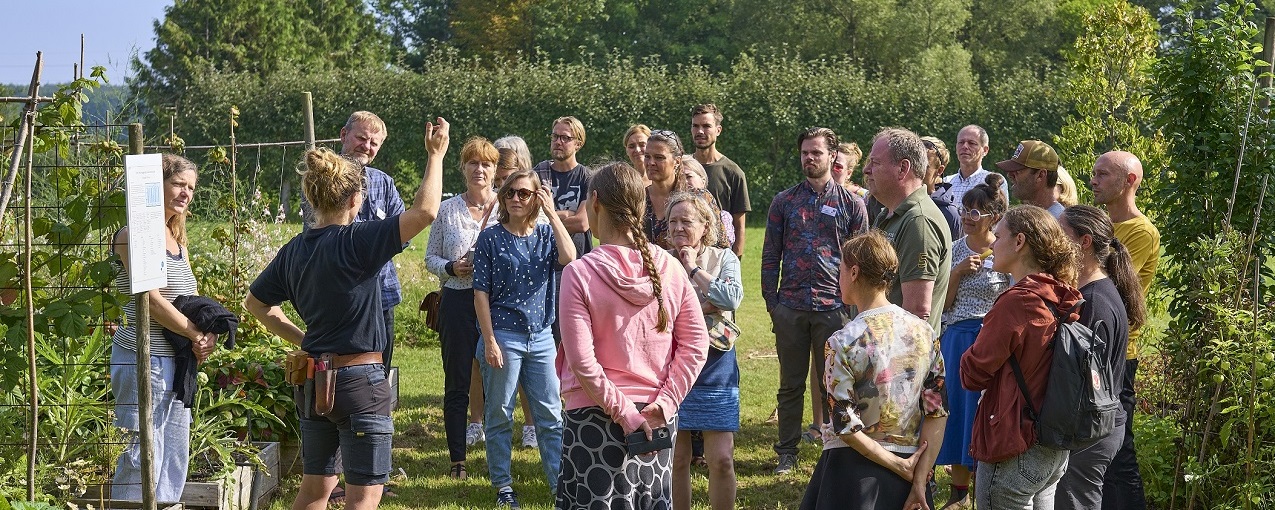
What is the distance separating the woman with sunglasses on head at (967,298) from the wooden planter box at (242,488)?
3.22 metres

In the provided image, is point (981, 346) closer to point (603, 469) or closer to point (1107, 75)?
point (603, 469)

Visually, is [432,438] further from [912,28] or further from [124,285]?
[912,28]

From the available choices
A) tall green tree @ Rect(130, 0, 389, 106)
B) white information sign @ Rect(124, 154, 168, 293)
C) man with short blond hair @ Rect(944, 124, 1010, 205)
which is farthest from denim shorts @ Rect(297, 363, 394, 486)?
tall green tree @ Rect(130, 0, 389, 106)

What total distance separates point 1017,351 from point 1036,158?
2005 millimetres

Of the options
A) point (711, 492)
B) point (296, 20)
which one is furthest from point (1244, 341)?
point (296, 20)

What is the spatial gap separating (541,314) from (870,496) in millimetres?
2334

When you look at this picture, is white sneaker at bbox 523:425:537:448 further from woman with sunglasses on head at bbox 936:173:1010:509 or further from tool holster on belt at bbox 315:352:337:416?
tool holster on belt at bbox 315:352:337:416

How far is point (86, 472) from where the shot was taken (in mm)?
4406

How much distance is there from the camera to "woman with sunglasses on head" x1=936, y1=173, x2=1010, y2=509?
5164mm

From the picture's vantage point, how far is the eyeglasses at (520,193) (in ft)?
16.7

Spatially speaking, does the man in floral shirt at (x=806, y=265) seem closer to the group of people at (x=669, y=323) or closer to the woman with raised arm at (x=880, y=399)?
the group of people at (x=669, y=323)

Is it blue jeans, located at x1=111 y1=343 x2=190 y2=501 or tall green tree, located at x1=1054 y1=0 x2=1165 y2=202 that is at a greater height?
tall green tree, located at x1=1054 y1=0 x2=1165 y2=202

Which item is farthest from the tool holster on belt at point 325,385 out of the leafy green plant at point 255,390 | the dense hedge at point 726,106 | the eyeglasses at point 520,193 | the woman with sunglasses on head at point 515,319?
the dense hedge at point 726,106

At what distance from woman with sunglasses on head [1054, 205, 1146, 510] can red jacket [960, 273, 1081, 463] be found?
0.23 meters
